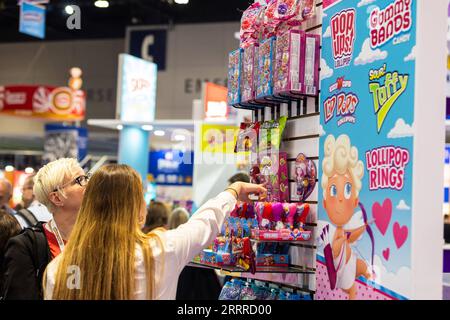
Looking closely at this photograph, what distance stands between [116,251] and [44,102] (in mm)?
14147

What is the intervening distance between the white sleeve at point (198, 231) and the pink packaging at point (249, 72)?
797 mm

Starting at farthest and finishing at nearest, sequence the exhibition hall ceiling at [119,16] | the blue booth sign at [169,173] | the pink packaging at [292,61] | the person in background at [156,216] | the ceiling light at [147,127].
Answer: the exhibition hall ceiling at [119,16] < the blue booth sign at [169,173] < the ceiling light at [147,127] < the person in background at [156,216] < the pink packaging at [292,61]

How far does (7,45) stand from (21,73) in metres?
0.97

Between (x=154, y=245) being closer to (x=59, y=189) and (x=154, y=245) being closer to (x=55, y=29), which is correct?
(x=59, y=189)

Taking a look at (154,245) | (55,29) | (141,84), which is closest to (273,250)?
(154,245)

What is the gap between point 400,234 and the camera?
7.20 ft

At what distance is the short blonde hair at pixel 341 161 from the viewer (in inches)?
97.4

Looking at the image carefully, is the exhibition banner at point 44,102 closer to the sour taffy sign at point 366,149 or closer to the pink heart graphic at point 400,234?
the sour taffy sign at point 366,149

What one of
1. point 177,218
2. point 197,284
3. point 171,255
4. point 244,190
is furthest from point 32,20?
point 171,255

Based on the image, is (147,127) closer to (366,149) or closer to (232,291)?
(232,291)

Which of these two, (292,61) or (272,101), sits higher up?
(292,61)

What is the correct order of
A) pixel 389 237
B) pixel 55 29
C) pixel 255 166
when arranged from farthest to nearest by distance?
pixel 55 29 < pixel 255 166 < pixel 389 237

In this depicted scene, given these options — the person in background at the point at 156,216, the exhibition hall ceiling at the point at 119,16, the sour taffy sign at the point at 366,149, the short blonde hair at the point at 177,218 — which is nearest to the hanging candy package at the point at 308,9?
the sour taffy sign at the point at 366,149

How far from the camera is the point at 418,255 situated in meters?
2.11
